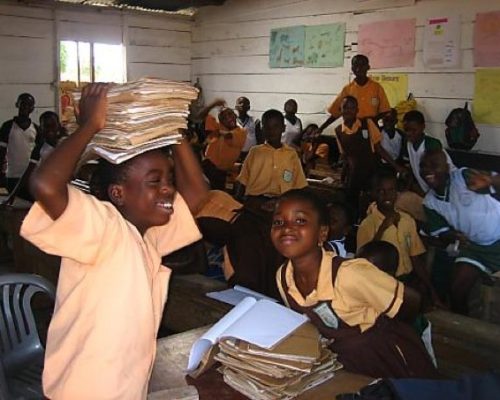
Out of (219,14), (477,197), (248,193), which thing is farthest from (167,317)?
(219,14)

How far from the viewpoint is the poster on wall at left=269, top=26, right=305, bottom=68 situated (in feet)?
29.1

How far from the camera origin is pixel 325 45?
27.9ft

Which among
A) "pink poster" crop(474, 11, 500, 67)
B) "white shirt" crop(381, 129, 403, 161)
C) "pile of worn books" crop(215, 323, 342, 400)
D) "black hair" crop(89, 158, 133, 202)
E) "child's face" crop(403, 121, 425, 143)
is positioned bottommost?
"pile of worn books" crop(215, 323, 342, 400)

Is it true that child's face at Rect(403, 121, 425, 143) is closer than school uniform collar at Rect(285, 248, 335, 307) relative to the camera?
No

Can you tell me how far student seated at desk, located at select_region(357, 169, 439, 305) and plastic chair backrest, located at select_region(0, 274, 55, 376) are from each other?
1954 mm

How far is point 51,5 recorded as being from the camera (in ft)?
30.2

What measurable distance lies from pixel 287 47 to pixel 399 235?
5882mm

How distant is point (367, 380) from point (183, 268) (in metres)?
2.07

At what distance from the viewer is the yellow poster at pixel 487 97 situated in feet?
21.5

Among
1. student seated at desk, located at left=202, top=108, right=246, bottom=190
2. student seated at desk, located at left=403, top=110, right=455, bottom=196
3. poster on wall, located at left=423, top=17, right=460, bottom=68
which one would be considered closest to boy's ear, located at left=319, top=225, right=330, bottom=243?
student seated at desk, located at left=403, top=110, right=455, bottom=196

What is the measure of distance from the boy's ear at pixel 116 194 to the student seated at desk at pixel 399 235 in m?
2.35

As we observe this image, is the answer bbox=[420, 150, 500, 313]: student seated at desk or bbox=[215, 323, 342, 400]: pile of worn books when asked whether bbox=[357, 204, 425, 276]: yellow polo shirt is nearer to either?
bbox=[420, 150, 500, 313]: student seated at desk

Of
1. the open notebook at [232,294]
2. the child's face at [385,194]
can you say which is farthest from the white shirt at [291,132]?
the open notebook at [232,294]

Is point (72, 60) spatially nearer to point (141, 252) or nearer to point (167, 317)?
point (167, 317)
